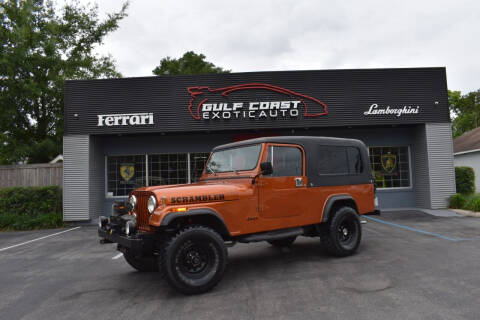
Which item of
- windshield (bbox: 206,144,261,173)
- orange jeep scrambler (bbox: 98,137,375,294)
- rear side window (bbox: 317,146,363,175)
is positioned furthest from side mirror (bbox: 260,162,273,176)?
rear side window (bbox: 317,146,363,175)

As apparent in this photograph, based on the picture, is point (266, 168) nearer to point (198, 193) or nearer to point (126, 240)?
point (198, 193)

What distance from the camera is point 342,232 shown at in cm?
595

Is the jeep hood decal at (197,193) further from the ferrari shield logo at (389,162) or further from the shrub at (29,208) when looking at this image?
the ferrari shield logo at (389,162)

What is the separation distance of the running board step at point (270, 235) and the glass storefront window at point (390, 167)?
9.24 meters

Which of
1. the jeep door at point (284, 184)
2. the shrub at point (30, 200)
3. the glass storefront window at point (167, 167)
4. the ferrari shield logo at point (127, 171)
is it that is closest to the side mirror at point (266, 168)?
the jeep door at point (284, 184)

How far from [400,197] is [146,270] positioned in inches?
436

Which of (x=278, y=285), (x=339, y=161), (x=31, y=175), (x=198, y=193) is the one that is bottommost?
(x=278, y=285)

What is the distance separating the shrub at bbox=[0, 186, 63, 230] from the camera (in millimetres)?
10977

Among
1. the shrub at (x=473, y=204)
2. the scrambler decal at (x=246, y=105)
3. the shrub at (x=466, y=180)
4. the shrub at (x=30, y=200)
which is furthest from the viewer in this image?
the shrub at (x=466, y=180)

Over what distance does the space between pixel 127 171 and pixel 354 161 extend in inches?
378

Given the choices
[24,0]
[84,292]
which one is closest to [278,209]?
[84,292]

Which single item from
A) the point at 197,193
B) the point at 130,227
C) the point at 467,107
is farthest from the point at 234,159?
the point at 467,107

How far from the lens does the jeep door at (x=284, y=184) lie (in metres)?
4.83

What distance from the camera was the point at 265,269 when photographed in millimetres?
5164
